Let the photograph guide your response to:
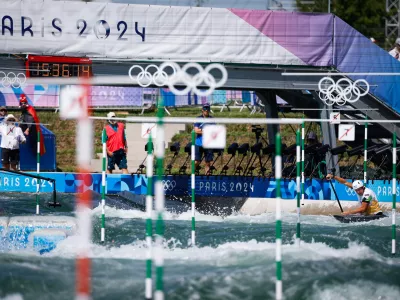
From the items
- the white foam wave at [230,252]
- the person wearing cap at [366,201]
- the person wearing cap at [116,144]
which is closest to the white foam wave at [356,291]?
the white foam wave at [230,252]

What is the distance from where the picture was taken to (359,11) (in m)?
43.3

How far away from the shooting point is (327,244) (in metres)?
16.5

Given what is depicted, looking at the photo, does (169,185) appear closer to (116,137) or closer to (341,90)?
(116,137)

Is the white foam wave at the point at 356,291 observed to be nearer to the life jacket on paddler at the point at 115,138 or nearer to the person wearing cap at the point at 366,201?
the person wearing cap at the point at 366,201

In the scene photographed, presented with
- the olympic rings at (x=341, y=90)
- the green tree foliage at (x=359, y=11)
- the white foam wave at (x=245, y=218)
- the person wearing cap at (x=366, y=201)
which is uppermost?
the green tree foliage at (x=359, y=11)

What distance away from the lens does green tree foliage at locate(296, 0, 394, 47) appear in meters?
41.0

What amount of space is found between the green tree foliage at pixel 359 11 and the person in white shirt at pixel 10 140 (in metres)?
20.1

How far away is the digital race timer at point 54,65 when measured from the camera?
2058 cm

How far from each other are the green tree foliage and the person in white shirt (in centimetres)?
2007

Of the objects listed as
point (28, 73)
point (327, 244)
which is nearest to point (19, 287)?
point (327, 244)

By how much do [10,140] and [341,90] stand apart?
267 inches

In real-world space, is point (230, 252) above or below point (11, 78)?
below

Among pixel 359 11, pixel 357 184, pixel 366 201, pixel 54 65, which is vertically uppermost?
pixel 359 11

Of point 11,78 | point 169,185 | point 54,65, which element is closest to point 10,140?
point 11,78
